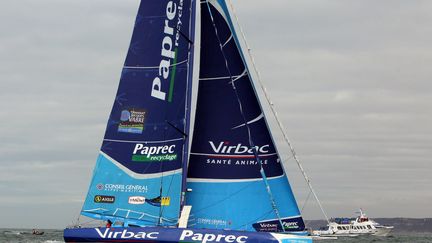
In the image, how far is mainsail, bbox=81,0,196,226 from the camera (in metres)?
25.3

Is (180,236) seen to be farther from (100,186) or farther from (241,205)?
(100,186)

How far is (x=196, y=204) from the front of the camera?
25922mm

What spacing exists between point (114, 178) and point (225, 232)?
16.3ft

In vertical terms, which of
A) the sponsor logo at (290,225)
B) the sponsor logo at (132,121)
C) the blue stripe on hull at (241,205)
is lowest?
the sponsor logo at (290,225)

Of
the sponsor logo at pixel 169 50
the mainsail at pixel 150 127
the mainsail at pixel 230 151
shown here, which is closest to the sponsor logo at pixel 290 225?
the mainsail at pixel 230 151

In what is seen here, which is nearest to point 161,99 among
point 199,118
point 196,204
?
point 199,118

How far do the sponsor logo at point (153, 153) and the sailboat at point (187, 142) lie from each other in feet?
0.11

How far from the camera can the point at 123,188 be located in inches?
1007

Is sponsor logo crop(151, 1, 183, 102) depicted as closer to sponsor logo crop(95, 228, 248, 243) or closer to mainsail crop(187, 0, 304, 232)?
mainsail crop(187, 0, 304, 232)

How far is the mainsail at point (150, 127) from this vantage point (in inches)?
997

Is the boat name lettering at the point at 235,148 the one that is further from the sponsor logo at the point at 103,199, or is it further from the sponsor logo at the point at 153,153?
the sponsor logo at the point at 103,199

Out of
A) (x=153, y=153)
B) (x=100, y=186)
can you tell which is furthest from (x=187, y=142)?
(x=100, y=186)

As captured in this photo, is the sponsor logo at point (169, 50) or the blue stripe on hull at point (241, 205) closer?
the blue stripe on hull at point (241, 205)

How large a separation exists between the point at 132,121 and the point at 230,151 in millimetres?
3631
